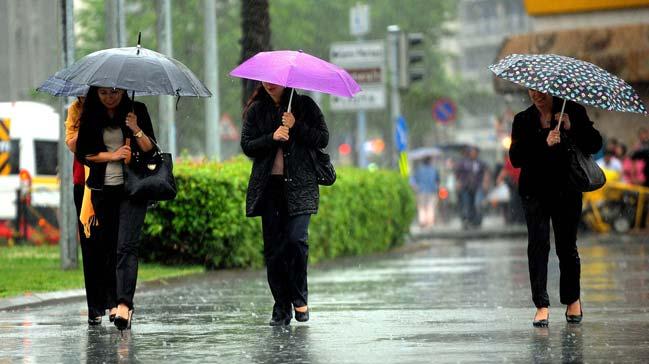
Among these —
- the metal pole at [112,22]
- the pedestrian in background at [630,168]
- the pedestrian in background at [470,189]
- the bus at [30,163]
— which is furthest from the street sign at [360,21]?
the metal pole at [112,22]

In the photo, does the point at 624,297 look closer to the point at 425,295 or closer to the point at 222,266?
the point at 425,295

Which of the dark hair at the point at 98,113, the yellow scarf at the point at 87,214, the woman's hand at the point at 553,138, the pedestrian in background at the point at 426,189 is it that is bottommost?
the pedestrian in background at the point at 426,189

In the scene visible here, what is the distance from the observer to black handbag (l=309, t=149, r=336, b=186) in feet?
36.7

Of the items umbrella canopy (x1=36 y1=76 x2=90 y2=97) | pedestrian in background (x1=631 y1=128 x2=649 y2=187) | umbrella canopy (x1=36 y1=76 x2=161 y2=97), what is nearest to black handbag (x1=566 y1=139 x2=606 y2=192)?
umbrella canopy (x1=36 y1=76 x2=161 y2=97)

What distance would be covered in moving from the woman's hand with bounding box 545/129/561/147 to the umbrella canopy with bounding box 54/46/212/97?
7.42 feet

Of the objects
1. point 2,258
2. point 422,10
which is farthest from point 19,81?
point 2,258

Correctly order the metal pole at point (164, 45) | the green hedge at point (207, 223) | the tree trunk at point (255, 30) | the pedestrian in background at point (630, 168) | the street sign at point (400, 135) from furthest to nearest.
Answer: the street sign at point (400, 135), the pedestrian in background at point (630, 168), the tree trunk at point (255, 30), the metal pole at point (164, 45), the green hedge at point (207, 223)

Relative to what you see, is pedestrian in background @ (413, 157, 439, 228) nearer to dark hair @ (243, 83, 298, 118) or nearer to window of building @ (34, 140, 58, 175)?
window of building @ (34, 140, 58, 175)

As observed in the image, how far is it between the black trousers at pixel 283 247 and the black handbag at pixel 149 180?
68 centimetres

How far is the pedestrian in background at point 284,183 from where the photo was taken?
36.3ft

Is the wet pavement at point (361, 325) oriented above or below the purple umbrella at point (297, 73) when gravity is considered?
below

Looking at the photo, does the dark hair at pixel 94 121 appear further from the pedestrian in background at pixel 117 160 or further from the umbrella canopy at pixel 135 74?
the umbrella canopy at pixel 135 74

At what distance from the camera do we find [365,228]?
918 inches

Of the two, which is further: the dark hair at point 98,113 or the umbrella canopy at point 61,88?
the umbrella canopy at point 61,88
